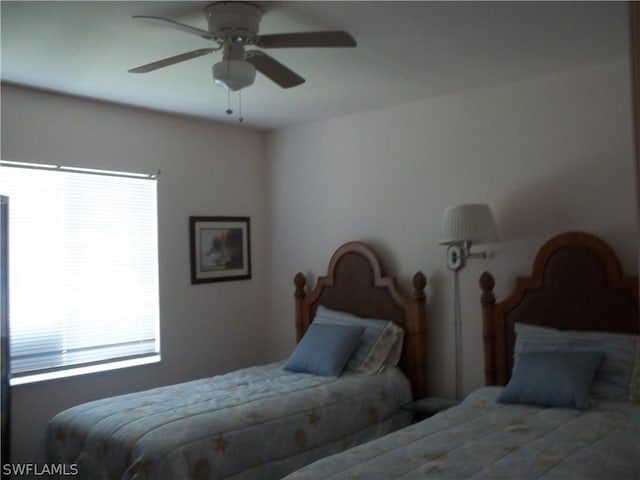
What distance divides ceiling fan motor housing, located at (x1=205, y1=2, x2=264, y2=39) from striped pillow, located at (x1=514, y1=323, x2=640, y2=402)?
2124 millimetres

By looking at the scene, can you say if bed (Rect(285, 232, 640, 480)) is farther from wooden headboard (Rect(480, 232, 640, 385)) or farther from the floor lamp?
the floor lamp

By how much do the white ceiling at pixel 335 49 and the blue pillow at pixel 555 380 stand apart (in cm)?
153

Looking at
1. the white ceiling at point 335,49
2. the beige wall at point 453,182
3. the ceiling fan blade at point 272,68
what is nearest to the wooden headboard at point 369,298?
the beige wall at point 453,182

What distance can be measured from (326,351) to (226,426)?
106 centimetres

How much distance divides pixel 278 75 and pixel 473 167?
1.64 m

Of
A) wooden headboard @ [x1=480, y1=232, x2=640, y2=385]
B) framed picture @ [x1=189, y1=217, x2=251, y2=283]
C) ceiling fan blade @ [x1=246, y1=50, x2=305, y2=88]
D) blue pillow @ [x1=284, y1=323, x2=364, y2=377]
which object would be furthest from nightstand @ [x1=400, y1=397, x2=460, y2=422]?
ceiling fan blade @ [x1=246, y1=50, x2=305, y2=88]

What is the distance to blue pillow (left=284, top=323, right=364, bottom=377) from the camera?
12.0 ft

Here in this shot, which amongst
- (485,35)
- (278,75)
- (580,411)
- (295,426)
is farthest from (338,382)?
(485,35)

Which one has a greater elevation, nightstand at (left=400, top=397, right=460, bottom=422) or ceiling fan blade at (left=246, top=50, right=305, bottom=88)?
ceiling fan blade at (left=246, top=50, right=305, bottom=88)

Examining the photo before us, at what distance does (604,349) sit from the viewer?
2973 mm

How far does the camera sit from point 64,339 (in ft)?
12.0

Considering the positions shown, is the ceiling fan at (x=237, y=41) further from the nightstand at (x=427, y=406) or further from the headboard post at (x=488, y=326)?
the nightstand at (x=427, y=406)

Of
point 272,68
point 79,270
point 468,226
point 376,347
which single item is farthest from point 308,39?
point 79,270

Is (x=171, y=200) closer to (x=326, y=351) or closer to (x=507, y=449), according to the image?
(x=326, y=351)
